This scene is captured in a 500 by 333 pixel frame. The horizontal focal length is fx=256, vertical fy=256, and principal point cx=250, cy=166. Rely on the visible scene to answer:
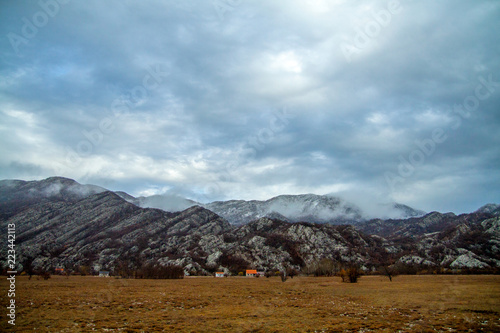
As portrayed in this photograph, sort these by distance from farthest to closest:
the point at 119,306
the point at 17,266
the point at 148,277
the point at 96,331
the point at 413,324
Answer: the point at 17,266
the point at 148,277
the point at 119,306
the point at 413,324
the point at 96,331

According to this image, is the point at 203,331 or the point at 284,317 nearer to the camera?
the point at 203,331

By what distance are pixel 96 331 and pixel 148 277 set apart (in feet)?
401

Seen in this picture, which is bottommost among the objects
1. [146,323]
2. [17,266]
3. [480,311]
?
[17,266]

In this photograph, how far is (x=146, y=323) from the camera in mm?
26250

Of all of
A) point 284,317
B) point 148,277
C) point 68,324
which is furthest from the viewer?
point 148,277

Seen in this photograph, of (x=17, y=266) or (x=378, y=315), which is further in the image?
(x=17, y=266)

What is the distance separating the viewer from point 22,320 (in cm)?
2584

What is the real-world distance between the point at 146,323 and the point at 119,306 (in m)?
13.5

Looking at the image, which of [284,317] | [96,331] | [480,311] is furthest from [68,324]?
[480,311]

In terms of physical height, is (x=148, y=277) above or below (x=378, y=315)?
below

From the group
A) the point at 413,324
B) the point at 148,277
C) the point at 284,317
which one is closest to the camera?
the point at 413,324

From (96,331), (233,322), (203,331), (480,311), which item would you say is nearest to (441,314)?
(480,311)

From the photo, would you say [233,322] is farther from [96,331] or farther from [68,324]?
[68,324]

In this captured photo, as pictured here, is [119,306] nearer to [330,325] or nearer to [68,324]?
[68,324]
